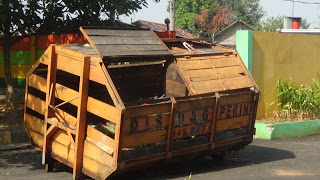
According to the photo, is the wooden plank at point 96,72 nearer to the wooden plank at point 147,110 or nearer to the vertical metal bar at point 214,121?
the wooden plank at point 147,110

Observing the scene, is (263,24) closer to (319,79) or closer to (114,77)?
(319,79)

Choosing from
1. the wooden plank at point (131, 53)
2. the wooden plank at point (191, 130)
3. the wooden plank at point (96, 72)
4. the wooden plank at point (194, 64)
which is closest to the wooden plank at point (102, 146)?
the wooden plank at point (96, 72)

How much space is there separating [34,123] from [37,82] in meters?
0.66

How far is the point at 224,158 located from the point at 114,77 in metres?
2.23

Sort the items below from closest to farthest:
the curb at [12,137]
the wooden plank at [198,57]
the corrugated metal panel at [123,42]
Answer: the corrugated metal panel at [123,42] → the wooden plank at [198,57] → the curb at [12,137]

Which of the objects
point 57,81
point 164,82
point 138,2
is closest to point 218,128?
point 164,82

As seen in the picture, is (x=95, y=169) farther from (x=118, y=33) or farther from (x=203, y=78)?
(x=203, y=78)

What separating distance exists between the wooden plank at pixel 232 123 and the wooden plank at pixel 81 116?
2.01m

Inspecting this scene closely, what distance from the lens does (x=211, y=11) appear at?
49406 mm

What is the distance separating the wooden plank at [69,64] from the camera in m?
7.03

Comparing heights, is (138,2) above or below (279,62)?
above

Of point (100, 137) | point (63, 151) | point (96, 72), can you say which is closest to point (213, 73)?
point (96, 72)

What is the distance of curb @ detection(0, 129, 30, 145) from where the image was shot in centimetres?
1002

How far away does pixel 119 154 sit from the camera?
21.0ft
